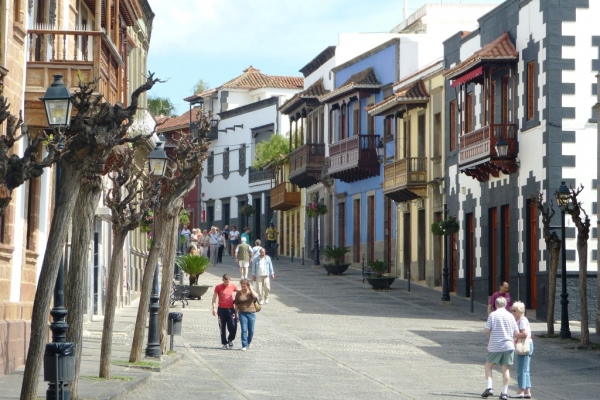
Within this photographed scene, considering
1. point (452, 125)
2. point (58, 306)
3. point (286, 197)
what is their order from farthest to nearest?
point (286, 197) < point (452, 125) < point (58, 306)

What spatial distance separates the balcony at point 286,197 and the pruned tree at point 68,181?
50884mm

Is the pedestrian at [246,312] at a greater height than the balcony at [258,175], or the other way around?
the balcony at [258,175]

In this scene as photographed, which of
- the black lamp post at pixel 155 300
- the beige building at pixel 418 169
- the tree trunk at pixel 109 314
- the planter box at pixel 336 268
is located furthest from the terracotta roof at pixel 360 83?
the tree trunk at pixel 109 314

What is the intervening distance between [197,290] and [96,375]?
63.0 ft

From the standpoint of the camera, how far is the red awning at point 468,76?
3788 centimetres

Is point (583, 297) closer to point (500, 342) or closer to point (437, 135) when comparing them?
point (500, 342)

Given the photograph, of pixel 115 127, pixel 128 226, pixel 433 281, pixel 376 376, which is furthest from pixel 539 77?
pixel 115 127

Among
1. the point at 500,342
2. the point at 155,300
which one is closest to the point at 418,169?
the point at 155,300

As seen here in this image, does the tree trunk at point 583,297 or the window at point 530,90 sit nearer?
the tree trunk at point 583,297

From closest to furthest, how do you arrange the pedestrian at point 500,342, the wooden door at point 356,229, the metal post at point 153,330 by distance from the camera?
the pedestrian at point 500,342 < the metal post at point 153,330 < the wooden door at point 356,229

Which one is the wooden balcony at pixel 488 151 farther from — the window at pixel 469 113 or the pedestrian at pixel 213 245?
the pedestrian at pixel 213 245

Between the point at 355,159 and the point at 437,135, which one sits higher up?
the point at 437,135

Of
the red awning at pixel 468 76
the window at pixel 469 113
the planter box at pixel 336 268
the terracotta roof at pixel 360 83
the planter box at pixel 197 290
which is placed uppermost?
the terracotta roof at pixel 360 83

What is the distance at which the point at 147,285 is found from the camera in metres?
23.4
